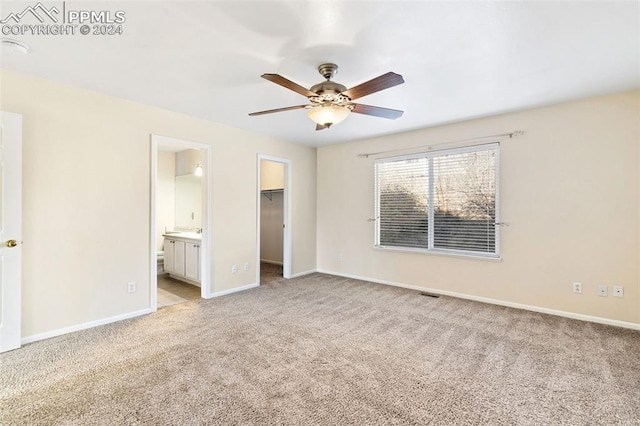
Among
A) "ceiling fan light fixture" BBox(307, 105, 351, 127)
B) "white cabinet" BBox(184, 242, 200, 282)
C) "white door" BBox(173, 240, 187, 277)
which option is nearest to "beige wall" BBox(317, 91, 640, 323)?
"ceiling fan light fixture" BBox(307, 105, 351, 127)

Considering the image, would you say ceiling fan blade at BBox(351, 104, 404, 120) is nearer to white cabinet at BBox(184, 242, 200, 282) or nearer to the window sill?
the window sill

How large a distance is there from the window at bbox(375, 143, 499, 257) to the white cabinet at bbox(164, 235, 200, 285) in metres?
3.01

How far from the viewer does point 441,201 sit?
4.51 metres

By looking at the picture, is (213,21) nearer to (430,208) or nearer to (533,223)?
(430,208)

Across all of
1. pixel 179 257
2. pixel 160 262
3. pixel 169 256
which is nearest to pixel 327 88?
pixel 179 257

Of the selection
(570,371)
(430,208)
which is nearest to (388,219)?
(430,208)

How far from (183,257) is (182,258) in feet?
0.14

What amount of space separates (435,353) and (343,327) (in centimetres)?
96

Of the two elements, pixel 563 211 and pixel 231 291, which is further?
pixel 231 291

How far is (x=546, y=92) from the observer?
3207 millimetres

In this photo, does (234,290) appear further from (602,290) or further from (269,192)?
(602,290)

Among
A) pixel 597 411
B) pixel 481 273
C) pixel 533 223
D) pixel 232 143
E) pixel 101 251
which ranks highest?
pixel 232 143

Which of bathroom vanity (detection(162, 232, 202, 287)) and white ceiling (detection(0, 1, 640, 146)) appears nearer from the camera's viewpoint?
white ceiling (detection(0, 1, 640, 146))

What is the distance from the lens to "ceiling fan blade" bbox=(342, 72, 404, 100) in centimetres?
209
